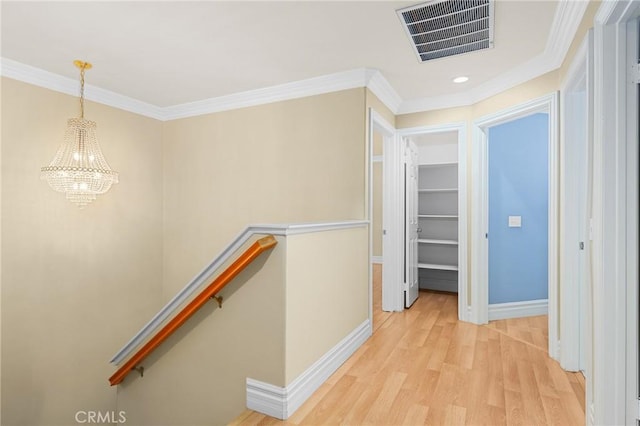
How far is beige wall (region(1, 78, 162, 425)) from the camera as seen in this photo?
9.87ft

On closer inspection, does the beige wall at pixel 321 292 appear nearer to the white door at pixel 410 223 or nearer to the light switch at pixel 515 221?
the white door at pixel 410 223

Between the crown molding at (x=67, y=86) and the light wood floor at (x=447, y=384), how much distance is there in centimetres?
347

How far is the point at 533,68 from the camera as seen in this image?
2848 mm

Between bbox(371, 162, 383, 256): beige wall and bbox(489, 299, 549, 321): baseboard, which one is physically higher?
bbox(371, 162, 383, 256): beige wall

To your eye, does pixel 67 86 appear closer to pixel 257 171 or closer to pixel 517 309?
pixel 257 171

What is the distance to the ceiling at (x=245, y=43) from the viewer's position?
2.19 m

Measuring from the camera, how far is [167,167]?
4328 mm

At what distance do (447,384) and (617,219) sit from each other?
146 cm

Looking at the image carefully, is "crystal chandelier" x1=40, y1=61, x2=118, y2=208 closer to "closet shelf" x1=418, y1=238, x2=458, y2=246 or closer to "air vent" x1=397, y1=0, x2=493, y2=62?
"air vent" x1=397, y1=0, x2=493, y2=62

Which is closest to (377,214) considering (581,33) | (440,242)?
(440,242)

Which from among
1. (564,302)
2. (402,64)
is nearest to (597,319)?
(564,302)

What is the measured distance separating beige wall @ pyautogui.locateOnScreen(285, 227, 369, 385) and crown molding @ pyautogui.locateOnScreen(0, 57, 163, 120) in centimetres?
303

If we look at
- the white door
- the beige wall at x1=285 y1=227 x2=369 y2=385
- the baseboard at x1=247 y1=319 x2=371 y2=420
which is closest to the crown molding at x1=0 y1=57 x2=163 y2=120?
the beige wall at x1=285 y1=227 x2=369 y2=385

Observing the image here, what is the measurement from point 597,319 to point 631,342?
144mm
